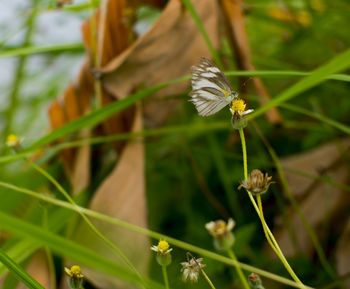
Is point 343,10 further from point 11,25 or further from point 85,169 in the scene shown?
point 11,25

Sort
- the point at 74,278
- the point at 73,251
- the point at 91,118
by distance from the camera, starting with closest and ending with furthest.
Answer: the point at 73,251 → the point at 74,278 → the point at 91,118

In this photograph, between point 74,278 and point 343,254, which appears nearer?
point 74,278

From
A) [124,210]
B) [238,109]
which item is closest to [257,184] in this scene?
[238,109]

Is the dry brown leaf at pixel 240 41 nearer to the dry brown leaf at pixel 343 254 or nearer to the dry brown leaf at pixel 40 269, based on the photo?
the dry brown leaf at pixel 343 254

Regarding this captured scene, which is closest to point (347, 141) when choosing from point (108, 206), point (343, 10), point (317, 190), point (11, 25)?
point (317, 190)

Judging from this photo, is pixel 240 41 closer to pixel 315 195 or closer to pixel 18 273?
pixel 315 195

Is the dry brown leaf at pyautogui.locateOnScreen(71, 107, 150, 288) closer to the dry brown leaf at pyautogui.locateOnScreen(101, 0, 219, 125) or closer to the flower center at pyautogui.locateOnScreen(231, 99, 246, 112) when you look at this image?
the dry brown leaf at pyautogui.locateOnScreen(101, 0, 219, 125)

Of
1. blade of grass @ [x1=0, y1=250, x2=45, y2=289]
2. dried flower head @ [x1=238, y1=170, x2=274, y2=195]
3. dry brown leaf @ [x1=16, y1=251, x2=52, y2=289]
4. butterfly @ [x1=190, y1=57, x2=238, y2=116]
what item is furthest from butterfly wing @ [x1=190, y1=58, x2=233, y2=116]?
dry brown leaf @ [x1=16, y1=251, x2=52, y2=289]
